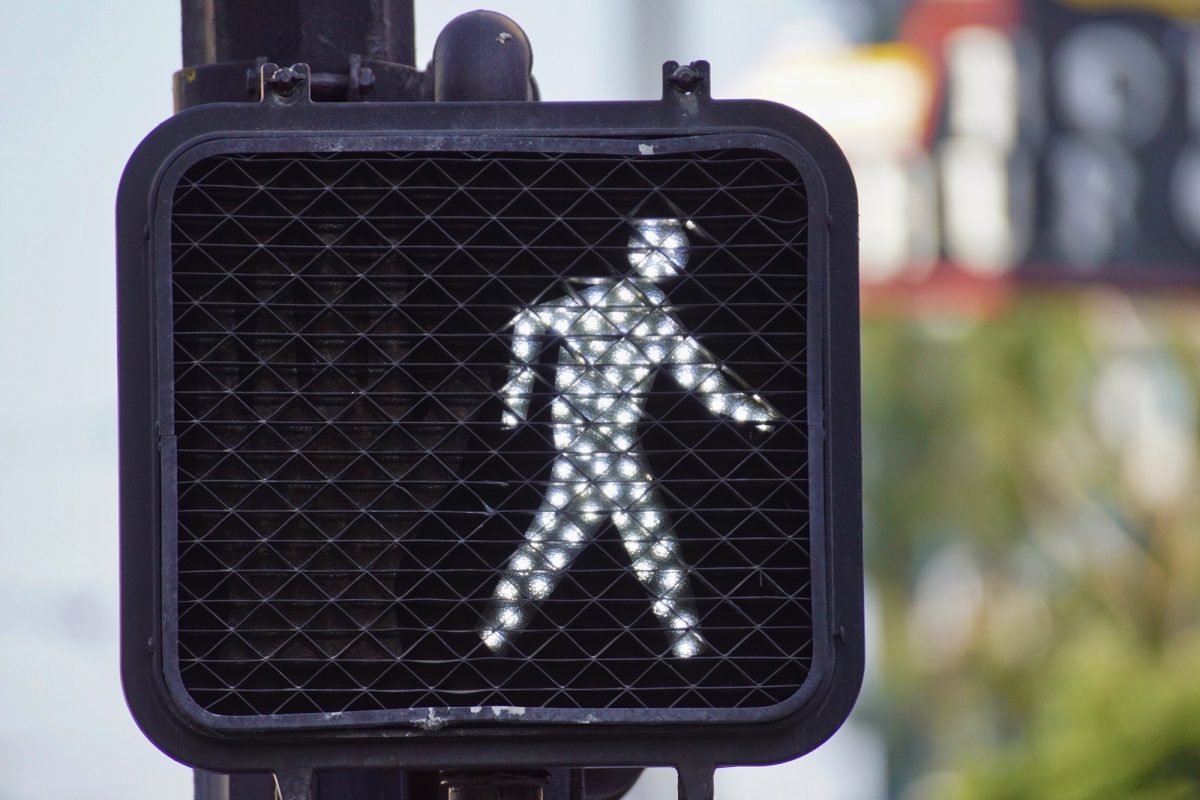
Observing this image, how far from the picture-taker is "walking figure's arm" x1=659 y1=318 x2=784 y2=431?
1868 millimetres

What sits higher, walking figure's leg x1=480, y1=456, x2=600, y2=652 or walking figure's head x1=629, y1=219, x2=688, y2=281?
walking figure's head x1=629, y1=219, x2=688, y2=281

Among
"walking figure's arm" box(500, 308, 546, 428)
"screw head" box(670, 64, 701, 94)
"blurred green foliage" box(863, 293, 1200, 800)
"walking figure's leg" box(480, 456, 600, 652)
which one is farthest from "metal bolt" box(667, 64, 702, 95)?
"blurred green foliage" box(863, 293, 1200, 800)

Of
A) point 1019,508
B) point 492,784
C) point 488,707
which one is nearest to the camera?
point 488,707

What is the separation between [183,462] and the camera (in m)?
1.85

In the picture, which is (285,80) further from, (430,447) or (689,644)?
(689,644)

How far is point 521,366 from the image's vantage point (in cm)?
187

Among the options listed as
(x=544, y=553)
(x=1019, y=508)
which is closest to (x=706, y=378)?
(x=544, y=553)

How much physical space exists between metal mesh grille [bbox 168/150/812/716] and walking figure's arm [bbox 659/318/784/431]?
11mm

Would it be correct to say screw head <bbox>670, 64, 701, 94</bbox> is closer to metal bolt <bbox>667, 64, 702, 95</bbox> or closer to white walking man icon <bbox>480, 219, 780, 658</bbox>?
metal bolt <bbox>667, 64, 702, 95</bbox>

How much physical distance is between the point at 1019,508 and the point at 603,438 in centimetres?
2030

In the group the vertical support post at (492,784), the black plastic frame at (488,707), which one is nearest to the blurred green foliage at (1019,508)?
the vertical support post at (492,784)

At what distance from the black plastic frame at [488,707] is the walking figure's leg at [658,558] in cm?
8

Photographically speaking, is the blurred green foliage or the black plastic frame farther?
the blurred green foliage

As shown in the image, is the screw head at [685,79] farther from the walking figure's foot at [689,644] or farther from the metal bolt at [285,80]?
the walking figure's foot at [689,644]
